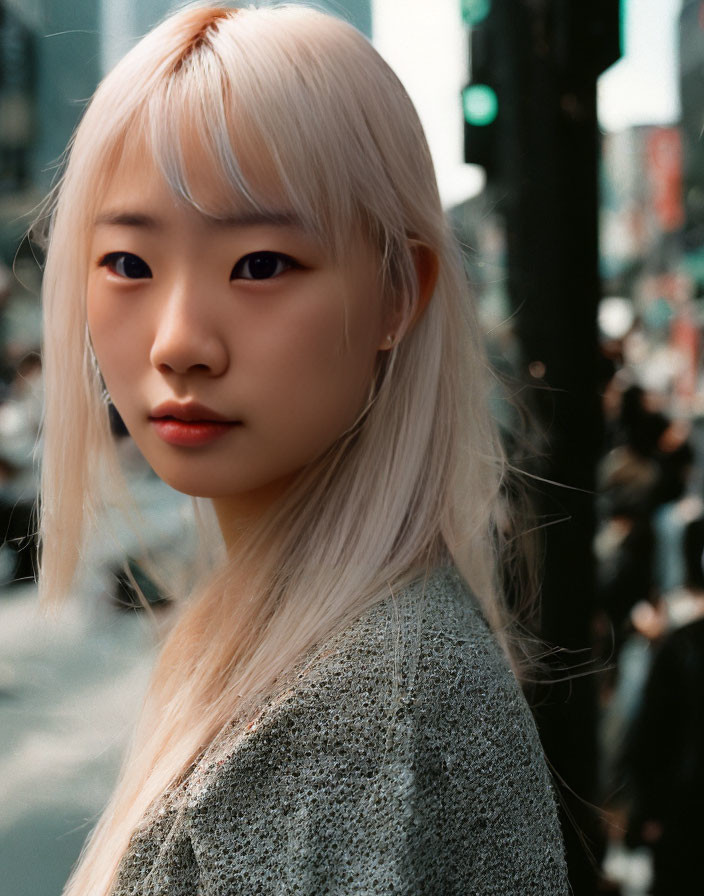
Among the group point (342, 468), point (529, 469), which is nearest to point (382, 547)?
point (342, 468)

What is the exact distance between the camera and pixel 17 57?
1629 mm

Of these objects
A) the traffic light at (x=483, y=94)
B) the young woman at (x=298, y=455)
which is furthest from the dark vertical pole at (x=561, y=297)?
the young woman at (x=298, y=455)

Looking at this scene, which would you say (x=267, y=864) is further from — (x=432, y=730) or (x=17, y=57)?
(x=17, y=57)

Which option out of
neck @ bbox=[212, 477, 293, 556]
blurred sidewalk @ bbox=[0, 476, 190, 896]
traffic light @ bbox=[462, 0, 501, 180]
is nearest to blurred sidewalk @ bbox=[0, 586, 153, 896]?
blurred sidewalk @ bbox=[0, 476, 190, 896]

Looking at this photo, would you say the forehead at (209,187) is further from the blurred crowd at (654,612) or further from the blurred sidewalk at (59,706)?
the blurred crowd at (654,612)

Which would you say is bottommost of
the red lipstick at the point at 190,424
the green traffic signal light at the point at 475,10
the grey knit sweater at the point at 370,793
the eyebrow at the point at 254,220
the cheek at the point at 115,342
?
the grey knit sweater at the point at 370,793

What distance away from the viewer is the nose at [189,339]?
0.74 meters

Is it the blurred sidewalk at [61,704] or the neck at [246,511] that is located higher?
the neck at [246,511]

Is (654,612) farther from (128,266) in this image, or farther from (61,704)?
(128,266)

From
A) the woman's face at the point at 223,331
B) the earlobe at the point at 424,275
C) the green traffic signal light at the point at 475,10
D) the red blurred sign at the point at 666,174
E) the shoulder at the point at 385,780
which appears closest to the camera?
the shoulder at the point at 385,780

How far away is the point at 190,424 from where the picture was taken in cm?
79

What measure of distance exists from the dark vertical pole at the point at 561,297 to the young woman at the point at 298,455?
1.05m

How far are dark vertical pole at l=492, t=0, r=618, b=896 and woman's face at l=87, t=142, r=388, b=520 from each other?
1.14 metres

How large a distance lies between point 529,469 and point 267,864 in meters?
1.40
